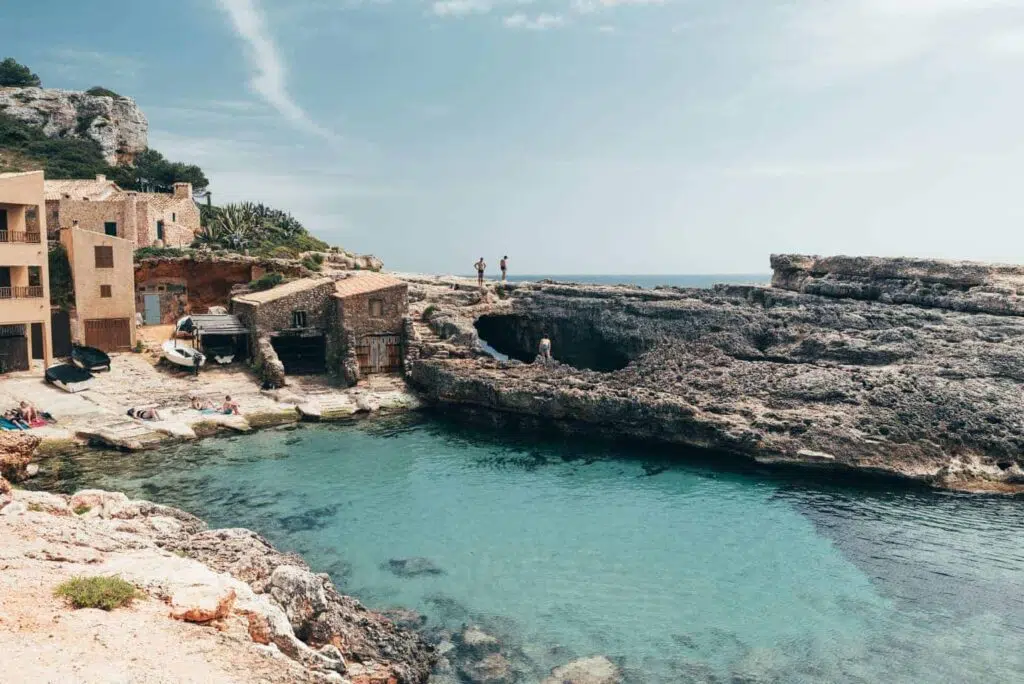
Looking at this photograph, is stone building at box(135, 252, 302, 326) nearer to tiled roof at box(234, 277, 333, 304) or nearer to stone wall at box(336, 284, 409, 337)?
tiled roof at box(234, 277, 333, 304)

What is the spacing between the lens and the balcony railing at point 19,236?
33594mm

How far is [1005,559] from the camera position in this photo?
18.8m

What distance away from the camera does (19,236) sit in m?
34.0

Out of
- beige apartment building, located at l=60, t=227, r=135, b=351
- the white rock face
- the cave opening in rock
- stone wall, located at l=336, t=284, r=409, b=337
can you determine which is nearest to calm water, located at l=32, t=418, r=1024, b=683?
stone wall, located at l=336, t=284, r=409, b=337

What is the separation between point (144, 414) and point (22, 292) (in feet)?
36.4

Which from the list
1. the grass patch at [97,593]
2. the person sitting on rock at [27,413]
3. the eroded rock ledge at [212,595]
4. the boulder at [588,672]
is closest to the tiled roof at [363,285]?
the person sitting on rock at [27,413]

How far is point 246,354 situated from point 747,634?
30.0 metres

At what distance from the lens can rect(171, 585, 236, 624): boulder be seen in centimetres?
1075

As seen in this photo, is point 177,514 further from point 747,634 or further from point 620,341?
point 620,341

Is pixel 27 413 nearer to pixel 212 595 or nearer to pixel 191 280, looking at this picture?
pixel 191 280

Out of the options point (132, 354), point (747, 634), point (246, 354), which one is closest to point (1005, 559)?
point (747, 634)

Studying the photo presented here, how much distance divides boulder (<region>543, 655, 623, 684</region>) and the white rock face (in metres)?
78.3

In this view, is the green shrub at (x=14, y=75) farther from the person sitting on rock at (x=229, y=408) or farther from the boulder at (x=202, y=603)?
the boulder at (x=202, y=603)

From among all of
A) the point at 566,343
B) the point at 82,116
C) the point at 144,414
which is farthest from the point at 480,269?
the point at 82,116
